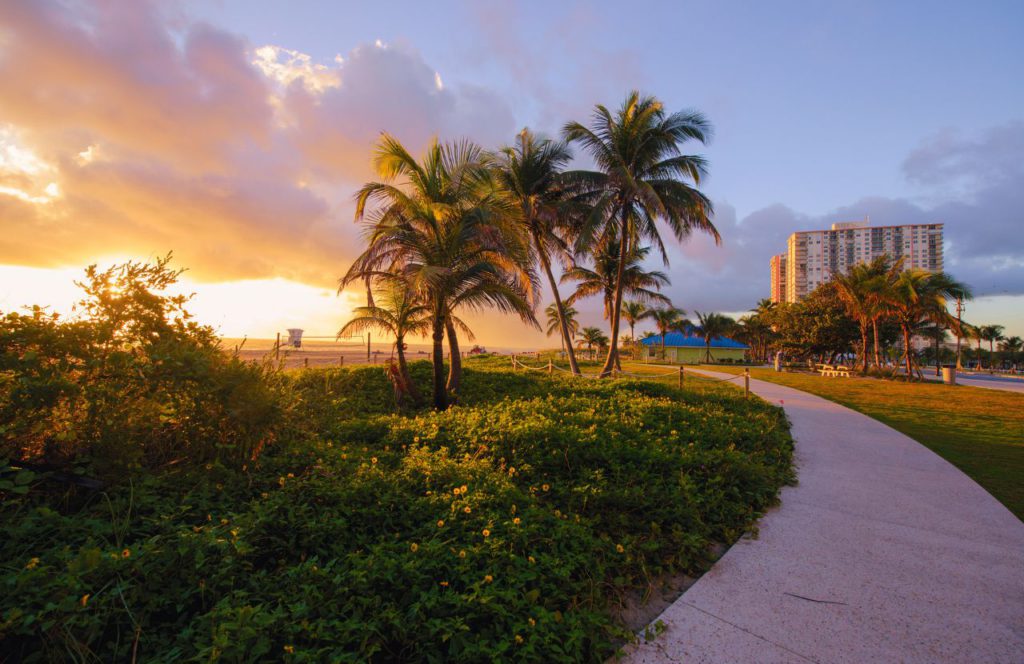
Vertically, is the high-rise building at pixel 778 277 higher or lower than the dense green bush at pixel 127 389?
higher

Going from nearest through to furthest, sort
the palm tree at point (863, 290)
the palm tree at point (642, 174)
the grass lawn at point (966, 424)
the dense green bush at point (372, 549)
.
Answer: the dense green bush at point (372, 549) → the grass lawn at point (966, 424) → the palm tree at point (642, 174) → the palm tree at point (863, 290)

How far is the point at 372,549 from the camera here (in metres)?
2.98

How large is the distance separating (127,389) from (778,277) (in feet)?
421

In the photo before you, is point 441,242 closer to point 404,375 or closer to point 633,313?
point 404,375

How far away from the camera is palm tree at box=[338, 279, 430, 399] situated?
10.2 m

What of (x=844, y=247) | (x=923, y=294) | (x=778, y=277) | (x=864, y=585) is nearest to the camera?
(x=864, y=585)

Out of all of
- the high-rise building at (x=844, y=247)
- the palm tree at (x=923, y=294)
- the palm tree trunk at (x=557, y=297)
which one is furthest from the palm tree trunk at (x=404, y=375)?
the high-rise building at (x=844, y=247)

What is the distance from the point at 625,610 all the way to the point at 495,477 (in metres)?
1.74

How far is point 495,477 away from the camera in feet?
14.2

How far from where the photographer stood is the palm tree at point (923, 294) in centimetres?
2231

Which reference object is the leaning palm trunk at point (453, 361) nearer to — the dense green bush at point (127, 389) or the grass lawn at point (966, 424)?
the dense green bush at point (127, 389)

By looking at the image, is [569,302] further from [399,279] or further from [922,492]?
[922,492]

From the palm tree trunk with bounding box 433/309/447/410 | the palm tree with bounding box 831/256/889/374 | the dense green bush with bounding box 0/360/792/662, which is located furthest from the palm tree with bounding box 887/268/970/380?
the palm tree trunk with bounding box 433/309/447/410

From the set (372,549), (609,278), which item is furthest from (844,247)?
(372,549)
